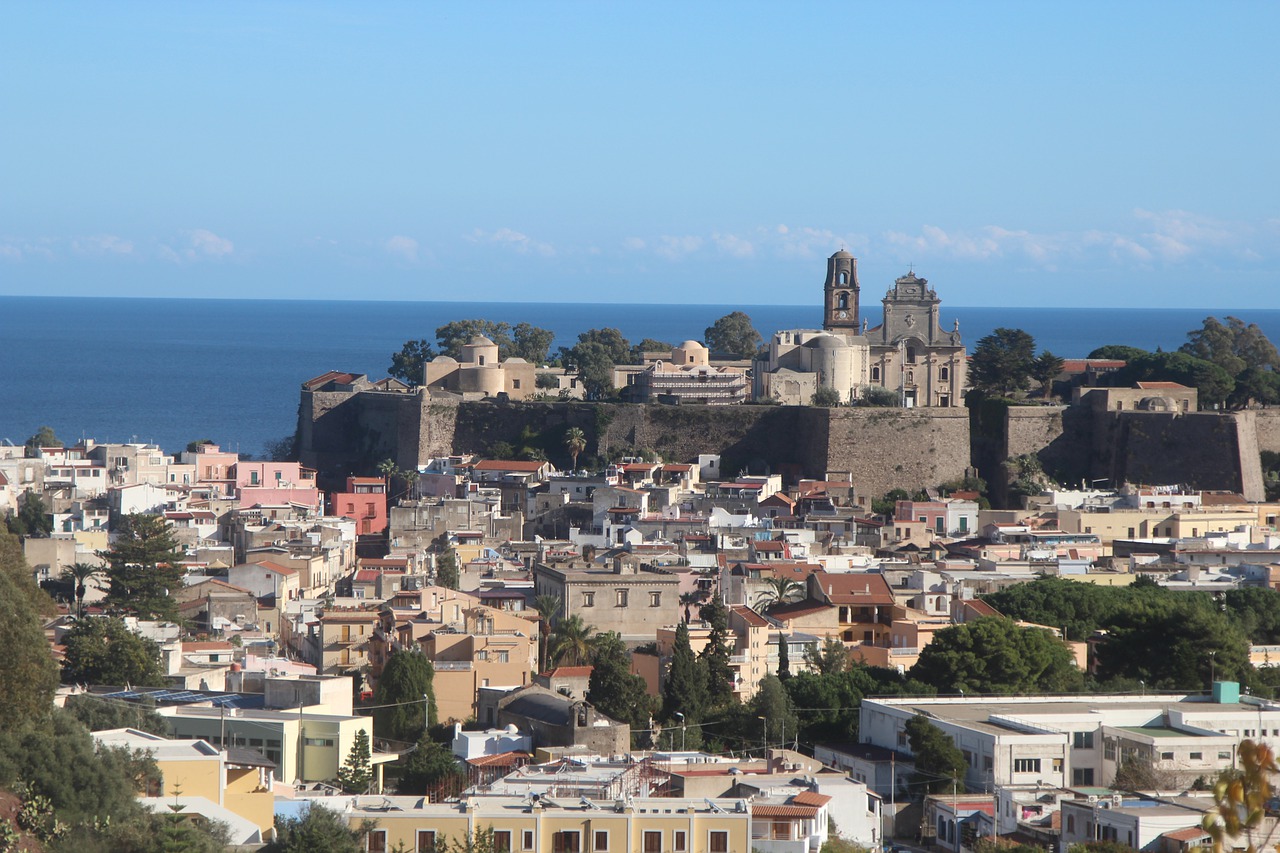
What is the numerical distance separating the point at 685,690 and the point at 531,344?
122ft

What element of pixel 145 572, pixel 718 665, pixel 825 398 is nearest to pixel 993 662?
pixel 718 665

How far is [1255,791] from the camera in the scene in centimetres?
660

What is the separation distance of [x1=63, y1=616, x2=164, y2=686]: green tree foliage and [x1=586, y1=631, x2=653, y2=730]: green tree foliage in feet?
15.2

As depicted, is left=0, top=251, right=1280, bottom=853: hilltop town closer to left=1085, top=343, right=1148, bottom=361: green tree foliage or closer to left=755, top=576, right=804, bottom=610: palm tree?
left=755, top=576, right=804, bottom=610: palm tree

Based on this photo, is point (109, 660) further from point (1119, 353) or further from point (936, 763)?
point (1119, 353)

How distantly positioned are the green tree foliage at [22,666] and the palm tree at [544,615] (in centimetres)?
887

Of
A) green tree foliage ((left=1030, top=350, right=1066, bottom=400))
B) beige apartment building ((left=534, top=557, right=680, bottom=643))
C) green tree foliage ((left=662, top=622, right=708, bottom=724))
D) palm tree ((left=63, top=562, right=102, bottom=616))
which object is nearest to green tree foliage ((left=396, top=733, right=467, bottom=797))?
green tree foliage ((left=662, top=622, right=708, bottom=724))

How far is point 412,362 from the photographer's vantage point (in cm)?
5597

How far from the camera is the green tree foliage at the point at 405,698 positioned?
22.1 metres

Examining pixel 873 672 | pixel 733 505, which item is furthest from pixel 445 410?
pixel 873 672

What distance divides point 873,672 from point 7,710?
12115mm

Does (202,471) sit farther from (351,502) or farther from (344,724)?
(344,724)

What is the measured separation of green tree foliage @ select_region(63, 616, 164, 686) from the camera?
22859 millimetres

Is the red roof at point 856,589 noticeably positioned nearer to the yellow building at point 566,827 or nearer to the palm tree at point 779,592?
the palm tree at point 779,592
